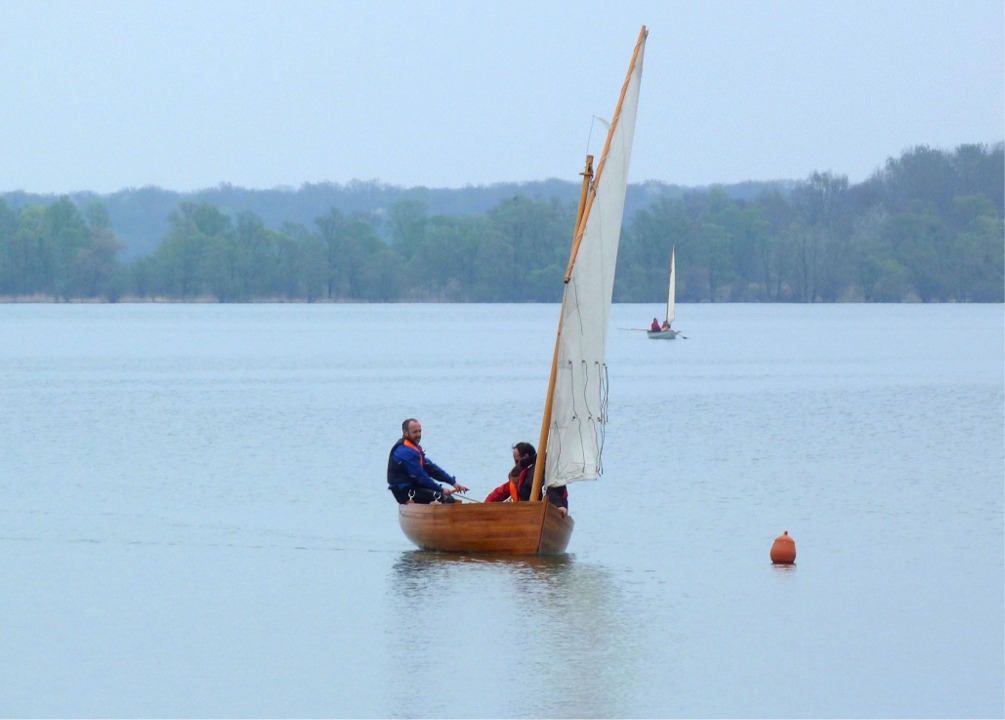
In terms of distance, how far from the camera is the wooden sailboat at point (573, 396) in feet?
63.4

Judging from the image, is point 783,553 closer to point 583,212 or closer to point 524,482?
point 524,482

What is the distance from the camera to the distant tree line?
166250mm

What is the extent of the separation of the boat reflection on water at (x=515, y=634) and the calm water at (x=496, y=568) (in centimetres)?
4

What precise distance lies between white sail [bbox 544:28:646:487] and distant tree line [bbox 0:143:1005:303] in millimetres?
146845

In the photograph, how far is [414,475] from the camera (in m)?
19.9

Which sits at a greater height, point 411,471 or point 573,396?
point 573,396

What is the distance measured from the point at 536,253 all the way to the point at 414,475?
6088 inches

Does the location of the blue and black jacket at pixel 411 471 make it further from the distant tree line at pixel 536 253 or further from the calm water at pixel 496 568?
the distant tree line at pixel 536 253

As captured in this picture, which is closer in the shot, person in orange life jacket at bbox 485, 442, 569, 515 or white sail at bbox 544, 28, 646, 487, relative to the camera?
white sail at bbox 544, 28, 646, 487

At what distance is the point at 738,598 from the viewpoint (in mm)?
17875

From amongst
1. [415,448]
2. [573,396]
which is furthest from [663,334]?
[415,448]

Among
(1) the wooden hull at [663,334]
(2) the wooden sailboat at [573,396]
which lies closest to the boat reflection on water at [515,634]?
(2) the wooden sailboat at [573,396]

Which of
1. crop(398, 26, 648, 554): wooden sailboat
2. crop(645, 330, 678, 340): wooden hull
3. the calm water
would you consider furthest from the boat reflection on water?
crop(645, 330, 678, 340): wooden hull

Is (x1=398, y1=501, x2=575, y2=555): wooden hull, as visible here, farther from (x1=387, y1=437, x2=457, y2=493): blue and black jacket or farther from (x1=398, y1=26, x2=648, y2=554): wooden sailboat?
(x1=387, y1=437, x2=457, y2=493): blue and black jacket
